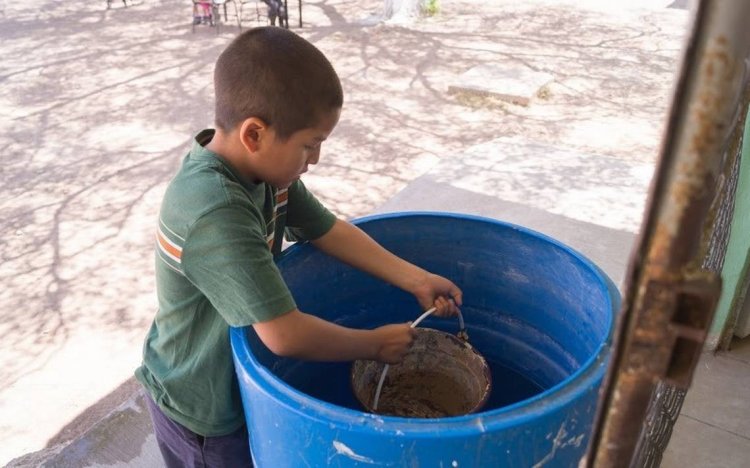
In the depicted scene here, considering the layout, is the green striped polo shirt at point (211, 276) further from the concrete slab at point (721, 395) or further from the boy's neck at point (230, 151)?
the concrete slab at point (721, 395)

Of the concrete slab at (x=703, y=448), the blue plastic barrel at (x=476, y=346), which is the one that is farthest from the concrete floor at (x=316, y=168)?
the blue plastic barrel at (x=476, y=346)

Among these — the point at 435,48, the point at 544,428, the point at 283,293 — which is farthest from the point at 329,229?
the point at 435,48

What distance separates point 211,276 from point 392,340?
37cm

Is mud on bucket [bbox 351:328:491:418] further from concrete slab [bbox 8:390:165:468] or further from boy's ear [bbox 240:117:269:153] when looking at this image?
concrete slab [bbox 8:390:165:468]

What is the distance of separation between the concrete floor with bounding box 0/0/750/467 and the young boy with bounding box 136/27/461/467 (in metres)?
0.68

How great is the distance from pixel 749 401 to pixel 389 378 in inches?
45.4

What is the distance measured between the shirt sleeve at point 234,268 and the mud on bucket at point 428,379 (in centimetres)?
44

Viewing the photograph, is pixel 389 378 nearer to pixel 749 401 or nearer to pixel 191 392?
pixel 191 392

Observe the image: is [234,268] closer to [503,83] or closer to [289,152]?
[289,152]

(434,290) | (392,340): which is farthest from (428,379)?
(392,340)

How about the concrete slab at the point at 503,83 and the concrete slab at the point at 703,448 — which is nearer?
the concrete slab at the point at 703,448

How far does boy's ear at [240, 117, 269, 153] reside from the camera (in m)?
1.14

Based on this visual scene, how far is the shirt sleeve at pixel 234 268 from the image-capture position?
1.01 metres

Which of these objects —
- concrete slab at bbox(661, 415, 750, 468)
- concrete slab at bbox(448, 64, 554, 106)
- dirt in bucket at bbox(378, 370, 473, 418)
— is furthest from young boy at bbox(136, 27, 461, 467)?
concrete slab at bbox(448, 64, 554, 106)
